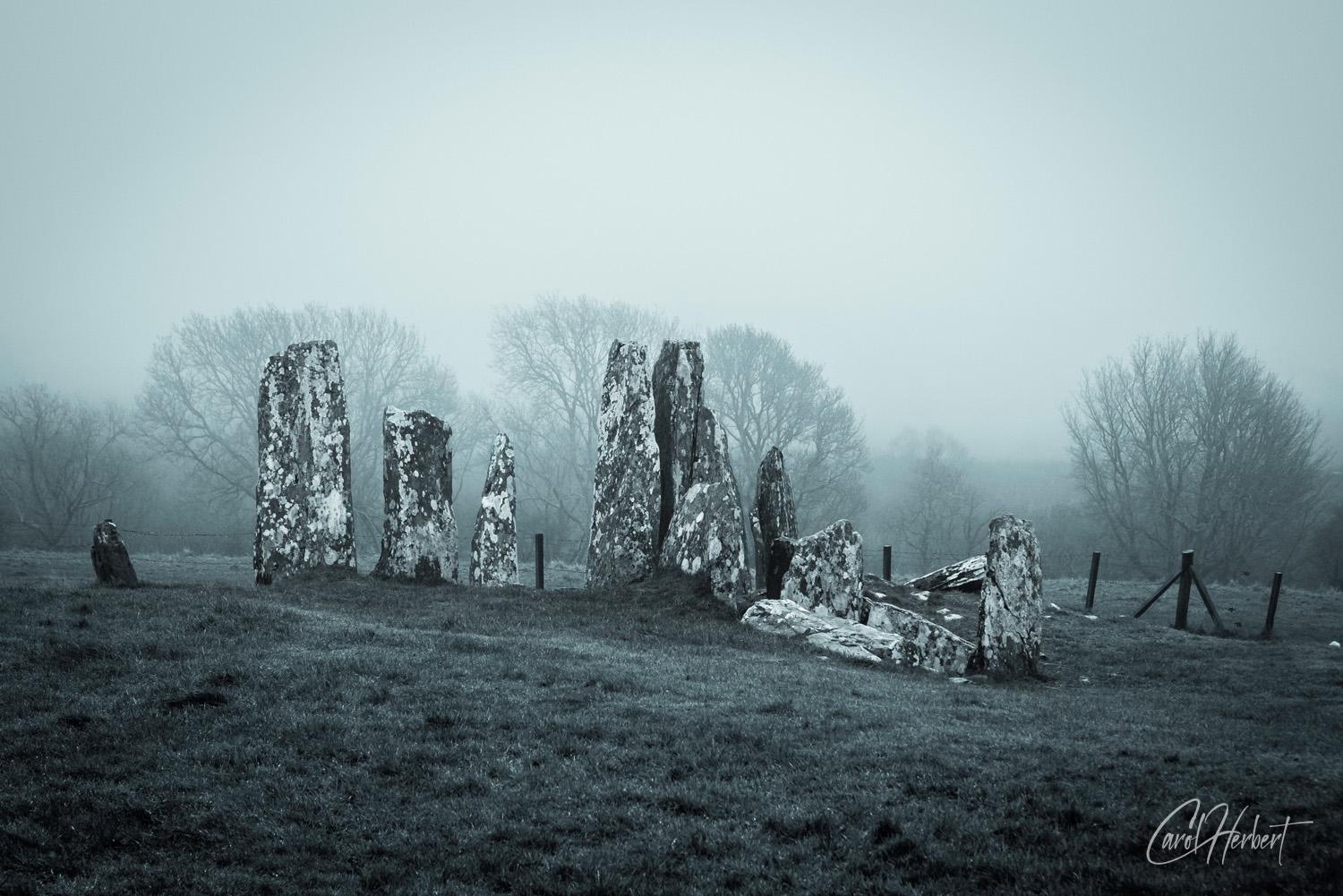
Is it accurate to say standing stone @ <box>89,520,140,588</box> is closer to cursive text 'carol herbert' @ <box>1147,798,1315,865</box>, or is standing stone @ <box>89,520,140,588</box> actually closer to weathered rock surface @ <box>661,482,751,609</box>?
weathered rock surface @ <box>661,482,751,609</box>

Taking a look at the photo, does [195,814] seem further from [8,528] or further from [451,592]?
[8,528]

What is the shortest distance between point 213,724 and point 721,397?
39316 millimetres

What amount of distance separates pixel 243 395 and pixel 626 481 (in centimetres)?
3037

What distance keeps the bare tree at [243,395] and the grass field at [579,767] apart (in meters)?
30.8

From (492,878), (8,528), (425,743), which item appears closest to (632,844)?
(492,878)

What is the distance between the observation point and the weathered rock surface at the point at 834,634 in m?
12.9

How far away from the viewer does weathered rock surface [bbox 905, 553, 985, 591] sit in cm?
2162

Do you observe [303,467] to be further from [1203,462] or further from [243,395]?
[1203,462]

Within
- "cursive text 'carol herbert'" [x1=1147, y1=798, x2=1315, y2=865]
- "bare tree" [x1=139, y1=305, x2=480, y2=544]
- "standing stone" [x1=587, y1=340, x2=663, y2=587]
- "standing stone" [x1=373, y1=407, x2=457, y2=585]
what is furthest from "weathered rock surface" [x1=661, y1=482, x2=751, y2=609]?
"bare tree" [x1=139, y1=305, x2=480, y2=544]

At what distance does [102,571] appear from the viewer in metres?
13.5

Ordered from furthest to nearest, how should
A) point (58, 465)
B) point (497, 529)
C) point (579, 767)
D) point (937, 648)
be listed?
point (58, 465) → point (497, 529) → point (937, 648) → point (579, 767)

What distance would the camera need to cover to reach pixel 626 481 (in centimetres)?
1916

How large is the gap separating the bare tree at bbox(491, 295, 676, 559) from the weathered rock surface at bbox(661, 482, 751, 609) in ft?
88.9

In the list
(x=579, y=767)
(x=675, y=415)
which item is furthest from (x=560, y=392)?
(x=579, y=767)
